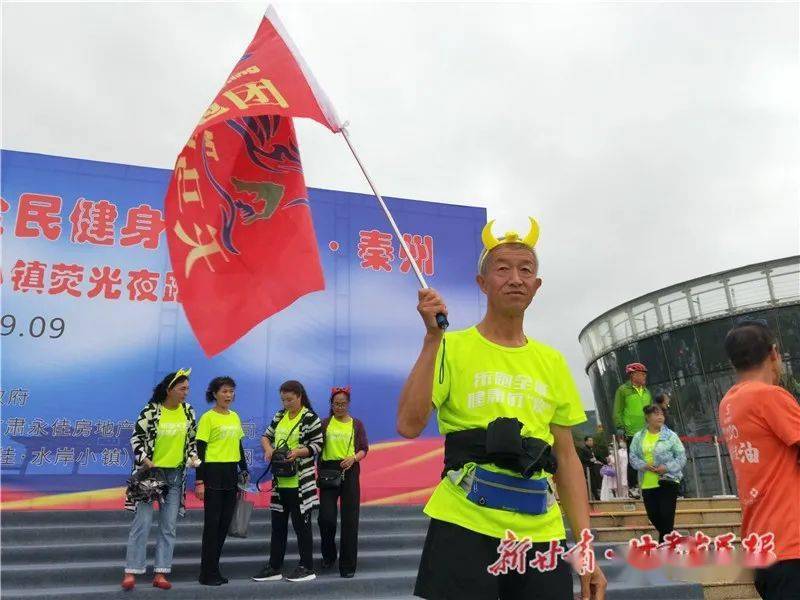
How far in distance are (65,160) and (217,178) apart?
6.34 m

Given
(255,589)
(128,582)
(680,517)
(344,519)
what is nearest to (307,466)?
(344,519)

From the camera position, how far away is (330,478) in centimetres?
586

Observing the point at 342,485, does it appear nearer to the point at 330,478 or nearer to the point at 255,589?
the point at 330,478

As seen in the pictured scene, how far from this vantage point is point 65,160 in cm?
849

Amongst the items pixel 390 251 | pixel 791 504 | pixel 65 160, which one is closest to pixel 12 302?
pixel 65 160

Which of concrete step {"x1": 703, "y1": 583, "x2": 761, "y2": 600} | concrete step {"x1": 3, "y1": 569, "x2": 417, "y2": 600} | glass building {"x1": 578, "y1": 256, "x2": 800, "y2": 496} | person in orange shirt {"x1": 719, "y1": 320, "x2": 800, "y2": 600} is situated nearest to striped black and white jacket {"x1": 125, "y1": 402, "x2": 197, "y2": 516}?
concrete step {"x1": 3, "y1": 569, "x2": 417, "y2": 600}

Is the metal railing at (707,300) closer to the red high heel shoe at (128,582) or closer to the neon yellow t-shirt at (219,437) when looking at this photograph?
the neon yellow t-shirt at (219,437)

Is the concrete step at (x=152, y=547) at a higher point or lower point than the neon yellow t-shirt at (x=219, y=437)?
lower

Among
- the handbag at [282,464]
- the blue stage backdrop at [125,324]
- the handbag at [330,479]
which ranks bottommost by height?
the handbag at [330,479]

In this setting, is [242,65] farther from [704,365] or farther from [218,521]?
[704,365]

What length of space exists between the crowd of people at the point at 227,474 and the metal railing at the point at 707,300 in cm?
1393

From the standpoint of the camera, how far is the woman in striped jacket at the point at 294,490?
5.59 meters

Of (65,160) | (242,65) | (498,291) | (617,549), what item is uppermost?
(65,160)

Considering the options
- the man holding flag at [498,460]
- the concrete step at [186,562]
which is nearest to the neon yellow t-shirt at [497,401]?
the man holding flag at [498,460]
